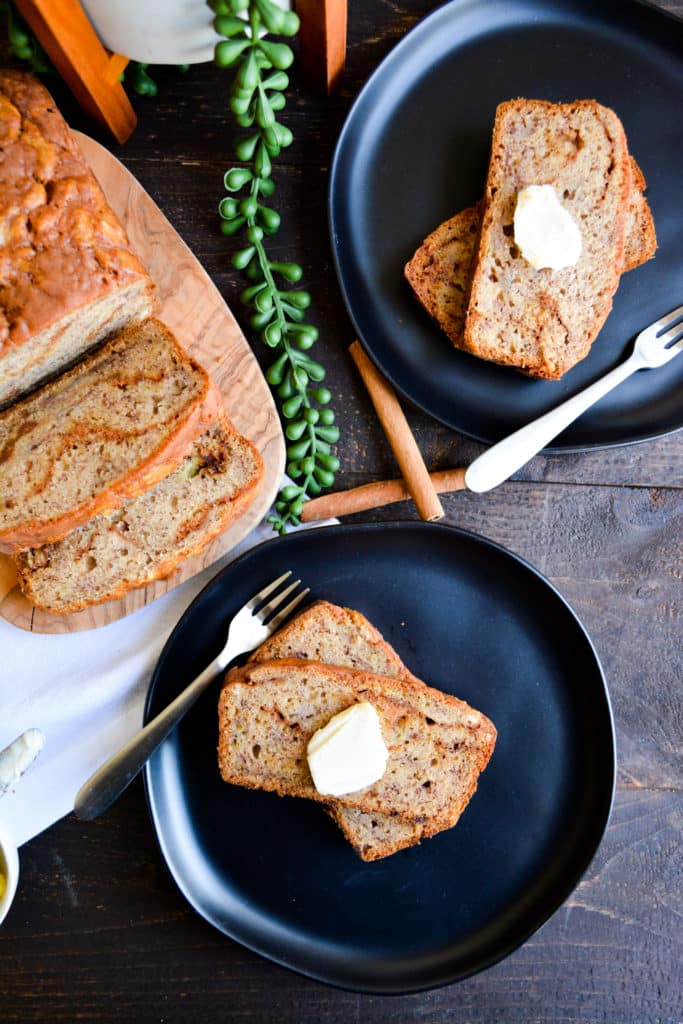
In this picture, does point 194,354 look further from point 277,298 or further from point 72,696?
point 72,696

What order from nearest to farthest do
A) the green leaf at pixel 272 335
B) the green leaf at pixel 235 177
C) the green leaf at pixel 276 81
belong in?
the green leaf at pixel 276 81 < the green leaf at pixel 235 177 < the green leaf at pixel 272 335

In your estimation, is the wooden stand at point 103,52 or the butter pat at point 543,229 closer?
the wooden stand at point 103,52

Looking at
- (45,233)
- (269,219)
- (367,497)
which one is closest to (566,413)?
(367,497)

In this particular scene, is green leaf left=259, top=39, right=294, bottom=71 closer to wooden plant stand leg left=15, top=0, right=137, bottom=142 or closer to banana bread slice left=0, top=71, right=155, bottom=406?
wooden plant stand leg left=15, top=0, right=137, bottom=142

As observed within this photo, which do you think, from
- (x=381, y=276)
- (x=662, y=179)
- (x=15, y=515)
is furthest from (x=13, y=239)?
(x=662, y=179)

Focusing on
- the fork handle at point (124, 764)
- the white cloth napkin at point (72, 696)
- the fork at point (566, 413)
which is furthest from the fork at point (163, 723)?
the fork at point (566, 413)

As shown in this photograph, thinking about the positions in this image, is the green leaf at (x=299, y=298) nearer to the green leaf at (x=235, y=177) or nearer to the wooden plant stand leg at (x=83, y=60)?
the green leaf at (x=235, y=177)

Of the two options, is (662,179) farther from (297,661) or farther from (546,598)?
(297,661)
